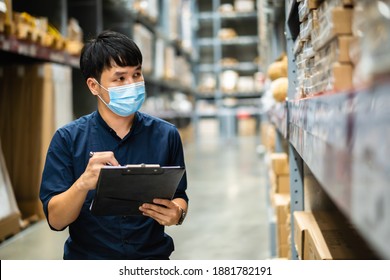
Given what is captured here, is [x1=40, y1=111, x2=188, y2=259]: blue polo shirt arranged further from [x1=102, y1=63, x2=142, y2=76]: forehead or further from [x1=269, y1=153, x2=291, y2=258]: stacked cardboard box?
[x1=269, y1=153, x2=291, y2=258]: stacked cardboard box

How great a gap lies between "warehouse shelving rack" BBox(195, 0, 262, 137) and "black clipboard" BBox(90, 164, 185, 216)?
11612mm

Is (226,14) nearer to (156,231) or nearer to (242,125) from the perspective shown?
(242,125)

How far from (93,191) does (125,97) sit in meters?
0.28

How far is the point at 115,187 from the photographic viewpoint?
1306 mm

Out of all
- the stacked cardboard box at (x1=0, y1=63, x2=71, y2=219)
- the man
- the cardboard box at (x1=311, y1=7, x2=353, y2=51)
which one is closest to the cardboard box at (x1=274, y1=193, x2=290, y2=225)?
the man

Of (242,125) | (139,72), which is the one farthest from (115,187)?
(242,125)

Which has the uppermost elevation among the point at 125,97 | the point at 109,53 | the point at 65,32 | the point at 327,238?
the point at 65,32

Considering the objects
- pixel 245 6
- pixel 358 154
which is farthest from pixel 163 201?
pixel 245 6

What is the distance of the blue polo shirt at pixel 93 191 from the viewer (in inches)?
58.2

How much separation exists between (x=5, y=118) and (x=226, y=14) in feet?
33.6

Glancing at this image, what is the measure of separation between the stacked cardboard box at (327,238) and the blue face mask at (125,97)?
600 millimetres

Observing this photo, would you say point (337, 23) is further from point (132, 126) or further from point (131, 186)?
point (132, 126)

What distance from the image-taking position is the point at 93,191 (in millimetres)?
1510

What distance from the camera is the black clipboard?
4.11 ft
